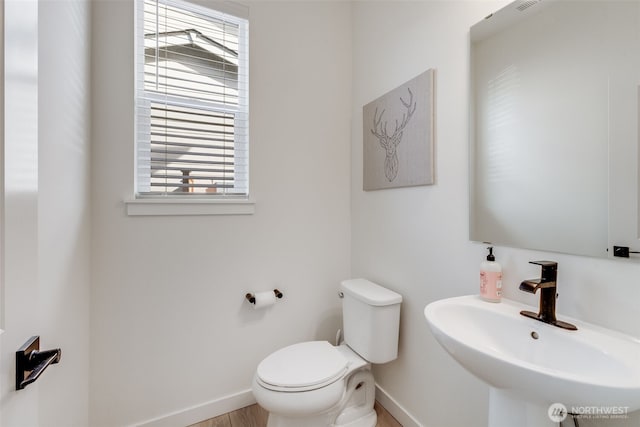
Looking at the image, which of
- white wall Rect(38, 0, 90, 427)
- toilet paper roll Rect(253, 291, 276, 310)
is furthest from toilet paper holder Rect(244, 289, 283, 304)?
white wall Rect(38, 0, 90, 427)

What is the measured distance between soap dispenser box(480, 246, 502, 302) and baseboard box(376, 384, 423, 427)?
88 centimetres

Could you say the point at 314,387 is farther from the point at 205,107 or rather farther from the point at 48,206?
the point at 205,107

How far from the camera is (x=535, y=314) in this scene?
91cm

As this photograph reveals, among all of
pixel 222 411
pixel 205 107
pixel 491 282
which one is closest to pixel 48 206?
pixel 205 107

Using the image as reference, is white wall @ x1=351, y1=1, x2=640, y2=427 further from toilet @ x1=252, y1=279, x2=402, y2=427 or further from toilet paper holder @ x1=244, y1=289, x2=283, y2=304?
toilet paper holder @ x1=244, y1=289, x2=283, y2=304

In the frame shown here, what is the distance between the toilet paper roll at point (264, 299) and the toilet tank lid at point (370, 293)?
17.0 inches

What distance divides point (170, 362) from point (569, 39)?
7.28 ft

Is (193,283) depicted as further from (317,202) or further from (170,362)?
(317,202)

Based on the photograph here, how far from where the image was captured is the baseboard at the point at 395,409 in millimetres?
1489

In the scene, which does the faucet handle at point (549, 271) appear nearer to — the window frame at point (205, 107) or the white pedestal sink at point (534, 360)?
the white pedestal sink at point (534, 360)

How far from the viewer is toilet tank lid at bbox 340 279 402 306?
1454 millimetres

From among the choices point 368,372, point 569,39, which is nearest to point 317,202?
point 368,372

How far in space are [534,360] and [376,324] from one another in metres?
0.71

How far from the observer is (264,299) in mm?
1645
